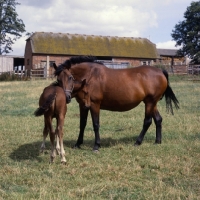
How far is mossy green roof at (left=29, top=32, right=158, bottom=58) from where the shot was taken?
1779 inches

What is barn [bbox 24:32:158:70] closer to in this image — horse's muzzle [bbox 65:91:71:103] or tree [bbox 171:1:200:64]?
tree [bbox 171:1:200:64]

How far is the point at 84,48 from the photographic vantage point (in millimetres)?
46250

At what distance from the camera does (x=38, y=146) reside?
8.24m

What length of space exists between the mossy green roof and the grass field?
3482cm

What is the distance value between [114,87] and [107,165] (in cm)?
249

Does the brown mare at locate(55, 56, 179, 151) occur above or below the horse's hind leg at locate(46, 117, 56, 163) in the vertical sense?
above

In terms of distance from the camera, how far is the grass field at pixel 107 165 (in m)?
5.04

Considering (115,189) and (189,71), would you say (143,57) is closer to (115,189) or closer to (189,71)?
(189,71)

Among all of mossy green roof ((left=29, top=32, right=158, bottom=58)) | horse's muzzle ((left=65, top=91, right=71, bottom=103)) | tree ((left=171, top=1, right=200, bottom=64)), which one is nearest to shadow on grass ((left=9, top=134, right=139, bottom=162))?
horse's muzzle ((left=65, top=91, right=71, bottom=103))

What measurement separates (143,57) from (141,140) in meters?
41.5

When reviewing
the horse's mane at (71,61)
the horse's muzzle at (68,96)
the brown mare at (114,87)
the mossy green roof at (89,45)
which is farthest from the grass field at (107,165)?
the mossy green roof at (89,45)

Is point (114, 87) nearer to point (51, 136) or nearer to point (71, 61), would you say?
point (71, 61)

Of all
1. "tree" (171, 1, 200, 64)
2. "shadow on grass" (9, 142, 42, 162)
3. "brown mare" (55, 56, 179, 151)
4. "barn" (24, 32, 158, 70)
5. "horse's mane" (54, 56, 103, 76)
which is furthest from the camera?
"tree" (171, 1, 200, 64)

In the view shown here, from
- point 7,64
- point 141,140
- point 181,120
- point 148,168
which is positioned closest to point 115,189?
point 148,168
